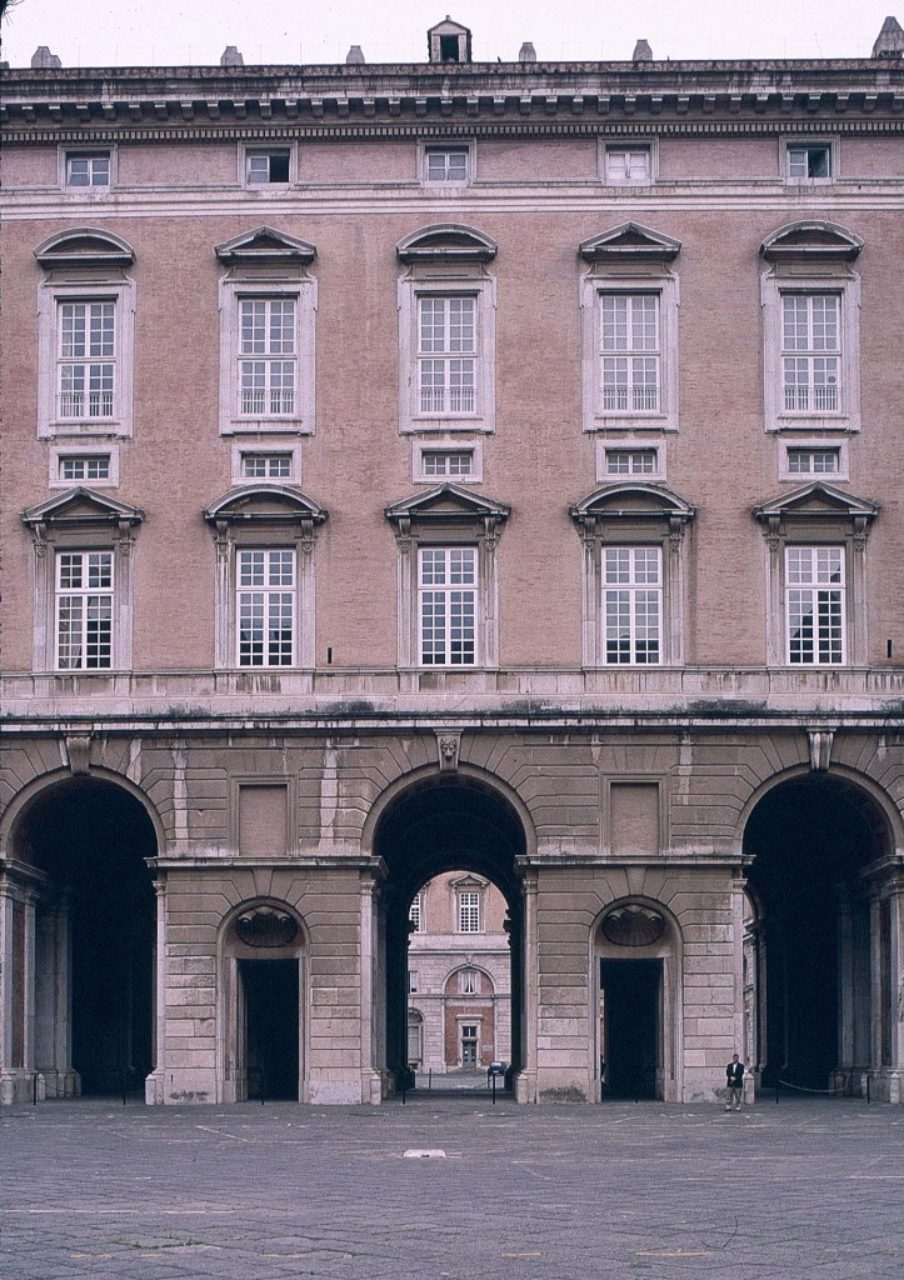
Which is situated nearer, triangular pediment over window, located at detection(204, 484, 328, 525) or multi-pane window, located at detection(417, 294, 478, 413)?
triangular pediment over window, located at detection(204, 484, 328, 525)

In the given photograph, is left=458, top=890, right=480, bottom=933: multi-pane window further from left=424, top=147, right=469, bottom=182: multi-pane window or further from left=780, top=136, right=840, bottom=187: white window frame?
left=780, top=136, right=840, bottom=187: white window frame

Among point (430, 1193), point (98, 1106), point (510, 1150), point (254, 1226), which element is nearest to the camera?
point (254, 1226)

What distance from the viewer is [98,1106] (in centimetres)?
4850

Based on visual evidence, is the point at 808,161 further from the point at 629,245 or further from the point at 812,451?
the point at 812,451

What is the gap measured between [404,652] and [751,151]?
47.0ft

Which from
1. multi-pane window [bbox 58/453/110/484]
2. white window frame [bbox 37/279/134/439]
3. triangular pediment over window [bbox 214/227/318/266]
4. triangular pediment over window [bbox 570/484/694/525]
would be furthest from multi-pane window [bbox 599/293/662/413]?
multi-pane window [bbox 58/453/110/484]

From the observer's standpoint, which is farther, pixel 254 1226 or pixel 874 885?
pixel 874 885

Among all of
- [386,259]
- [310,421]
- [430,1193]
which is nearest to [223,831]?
[310,421]

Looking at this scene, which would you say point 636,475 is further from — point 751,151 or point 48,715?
point 48,715

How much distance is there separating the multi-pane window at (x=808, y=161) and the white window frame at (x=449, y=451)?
9806mm

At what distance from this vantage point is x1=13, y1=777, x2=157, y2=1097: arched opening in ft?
168

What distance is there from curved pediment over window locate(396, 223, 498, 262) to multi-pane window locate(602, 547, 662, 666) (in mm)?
7627

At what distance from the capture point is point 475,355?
50.7m

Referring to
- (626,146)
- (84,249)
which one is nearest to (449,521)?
(626,146)
